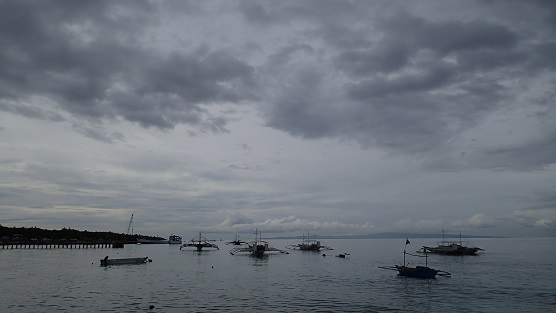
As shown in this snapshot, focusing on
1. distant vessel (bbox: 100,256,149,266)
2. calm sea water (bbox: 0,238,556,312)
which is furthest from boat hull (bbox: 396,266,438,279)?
distant vessel (bbox: 100,256,149,266)

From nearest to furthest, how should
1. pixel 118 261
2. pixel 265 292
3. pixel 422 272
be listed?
pixel 265 292 → pixel 422 272 → pixel 118 261

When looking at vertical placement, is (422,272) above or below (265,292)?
above

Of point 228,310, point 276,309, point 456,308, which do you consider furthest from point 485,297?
point 228,310

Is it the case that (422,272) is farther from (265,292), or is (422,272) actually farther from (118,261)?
(118,261)

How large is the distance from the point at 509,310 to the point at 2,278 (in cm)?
7682

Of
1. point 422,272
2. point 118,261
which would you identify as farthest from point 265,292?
point 118,261

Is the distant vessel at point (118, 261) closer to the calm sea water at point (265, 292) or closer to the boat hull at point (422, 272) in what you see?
the calm sea water at point (265, 292)

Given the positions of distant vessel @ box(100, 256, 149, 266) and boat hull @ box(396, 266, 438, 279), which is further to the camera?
distant vessel @ box(100, 256, 149, 266)

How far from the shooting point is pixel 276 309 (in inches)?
1876

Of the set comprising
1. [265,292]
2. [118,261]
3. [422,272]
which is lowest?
[118,261]

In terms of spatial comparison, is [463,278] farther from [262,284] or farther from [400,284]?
[262,284]

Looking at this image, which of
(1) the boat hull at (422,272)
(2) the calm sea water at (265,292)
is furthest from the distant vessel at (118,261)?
(1) the boat hull at (422,272)

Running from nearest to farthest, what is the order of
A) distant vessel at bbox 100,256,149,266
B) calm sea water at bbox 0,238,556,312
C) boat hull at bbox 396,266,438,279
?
1. calm sea water at bbox 0,238,556,312
2. boat hull at bbox 396,266,438,279
3. distant vessel at bbox 100,256,149,266

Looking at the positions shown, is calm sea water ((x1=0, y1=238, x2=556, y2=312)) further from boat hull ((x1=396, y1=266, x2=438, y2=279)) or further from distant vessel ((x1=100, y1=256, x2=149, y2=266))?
distant vessel ((x1=100, y1=256, x2=149, y2=266))
